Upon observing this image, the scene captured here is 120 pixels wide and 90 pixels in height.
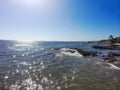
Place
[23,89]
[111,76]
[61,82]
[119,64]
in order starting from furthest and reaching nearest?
[119,64] < [111,76] < [61,82] < [23,89]

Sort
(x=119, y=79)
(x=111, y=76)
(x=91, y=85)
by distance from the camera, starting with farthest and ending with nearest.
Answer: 1. (x=111, y=76)
2. (x=119, y=79)
3. (x=91, y=85)

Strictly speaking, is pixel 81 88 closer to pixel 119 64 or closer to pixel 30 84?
pixel 30 84

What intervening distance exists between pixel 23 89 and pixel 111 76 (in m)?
9.94

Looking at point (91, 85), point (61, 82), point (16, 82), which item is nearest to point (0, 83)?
point (16, 82)

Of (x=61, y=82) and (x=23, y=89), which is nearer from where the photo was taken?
(x=23, y=89)

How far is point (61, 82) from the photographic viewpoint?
49.5ft

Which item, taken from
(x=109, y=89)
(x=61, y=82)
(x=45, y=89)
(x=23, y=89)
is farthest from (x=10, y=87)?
(x=109, y=89)

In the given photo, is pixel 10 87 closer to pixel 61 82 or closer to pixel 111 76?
pixel 61 82

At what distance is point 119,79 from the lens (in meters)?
16.2

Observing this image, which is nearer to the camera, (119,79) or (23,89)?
(23,89)

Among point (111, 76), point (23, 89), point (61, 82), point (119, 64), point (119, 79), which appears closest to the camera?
point (23, 89)

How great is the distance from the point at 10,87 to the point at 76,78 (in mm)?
6784

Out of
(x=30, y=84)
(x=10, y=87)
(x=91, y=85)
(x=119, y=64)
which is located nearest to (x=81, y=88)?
(x=91, y=85)

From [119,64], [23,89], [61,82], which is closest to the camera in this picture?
[23,89]
